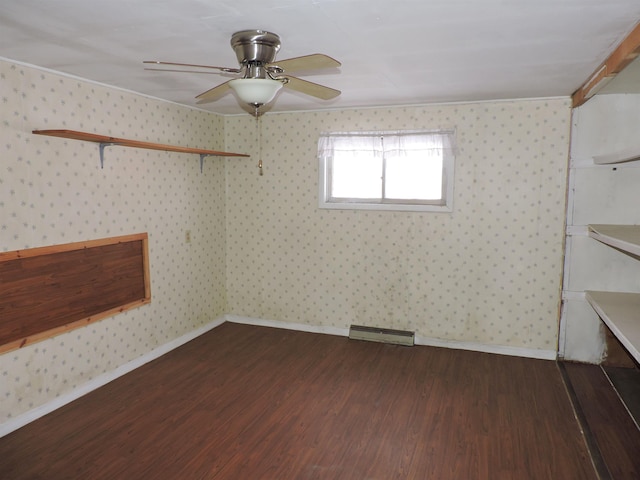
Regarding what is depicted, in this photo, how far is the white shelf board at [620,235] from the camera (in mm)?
2667

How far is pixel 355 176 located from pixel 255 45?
2.55m

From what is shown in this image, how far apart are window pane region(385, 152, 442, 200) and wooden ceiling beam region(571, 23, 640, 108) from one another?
1.28 m

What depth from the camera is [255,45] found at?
7.24 feet

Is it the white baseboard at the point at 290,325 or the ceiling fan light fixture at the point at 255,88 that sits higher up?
the ceiling fan light fixture at the point at 255,88

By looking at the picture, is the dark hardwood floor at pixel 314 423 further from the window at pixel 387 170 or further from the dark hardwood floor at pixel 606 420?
the window at pixel 387 170

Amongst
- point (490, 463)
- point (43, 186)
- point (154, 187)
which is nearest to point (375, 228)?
point (154, 187)

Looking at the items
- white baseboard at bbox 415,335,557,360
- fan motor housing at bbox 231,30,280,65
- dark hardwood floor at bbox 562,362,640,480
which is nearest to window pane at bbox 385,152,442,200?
white baseboard at bbox 415,335,557,360

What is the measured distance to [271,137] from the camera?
481cm

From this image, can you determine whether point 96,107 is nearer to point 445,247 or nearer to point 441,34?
point 441,34

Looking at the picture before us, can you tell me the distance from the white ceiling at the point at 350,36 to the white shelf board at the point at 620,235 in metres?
1.09

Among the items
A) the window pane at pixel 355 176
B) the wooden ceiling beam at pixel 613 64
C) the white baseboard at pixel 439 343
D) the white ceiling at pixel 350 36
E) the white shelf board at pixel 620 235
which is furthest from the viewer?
the window pane at pixel 355 176

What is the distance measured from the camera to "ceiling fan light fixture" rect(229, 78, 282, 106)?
197 cm

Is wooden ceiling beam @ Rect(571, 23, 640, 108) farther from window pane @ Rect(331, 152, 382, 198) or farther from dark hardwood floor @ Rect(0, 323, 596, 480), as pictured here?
dark hardwood floor @ Rect(0, 323, 596, 480)

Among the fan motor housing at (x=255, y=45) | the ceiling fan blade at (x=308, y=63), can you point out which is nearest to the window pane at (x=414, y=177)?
the fan motor housing at (x=255, y=45)
